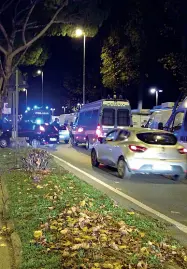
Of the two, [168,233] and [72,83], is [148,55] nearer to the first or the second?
[72,83]

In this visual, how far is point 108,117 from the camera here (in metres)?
21.0

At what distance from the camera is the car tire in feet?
39.3

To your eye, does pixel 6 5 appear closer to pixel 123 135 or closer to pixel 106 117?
pixel 106 117

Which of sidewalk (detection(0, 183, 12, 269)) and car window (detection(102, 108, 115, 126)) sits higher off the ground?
car window (detection(102, 108, 115, 126))

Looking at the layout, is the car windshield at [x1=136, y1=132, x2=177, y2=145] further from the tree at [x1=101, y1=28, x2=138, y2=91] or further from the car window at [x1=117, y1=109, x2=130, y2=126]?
the tree at [x1=101, y1=28, x2=138, y2=91]

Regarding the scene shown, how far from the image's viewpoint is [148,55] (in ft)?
108

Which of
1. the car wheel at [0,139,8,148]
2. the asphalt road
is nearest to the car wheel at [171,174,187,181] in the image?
the asphalt road

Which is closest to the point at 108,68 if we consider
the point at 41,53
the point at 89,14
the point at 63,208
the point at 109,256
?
the point at 41,53

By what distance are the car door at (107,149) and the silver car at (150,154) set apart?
0.84 meters

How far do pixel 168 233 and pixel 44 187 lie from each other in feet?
12.9

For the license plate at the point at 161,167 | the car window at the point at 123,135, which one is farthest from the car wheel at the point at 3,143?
the license plate at the point at 161,167

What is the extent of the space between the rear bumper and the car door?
1633 millimetres

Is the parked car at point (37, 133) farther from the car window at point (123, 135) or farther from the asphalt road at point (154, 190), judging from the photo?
the car window at point (123, 135)

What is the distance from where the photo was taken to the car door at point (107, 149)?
13.3 metres
